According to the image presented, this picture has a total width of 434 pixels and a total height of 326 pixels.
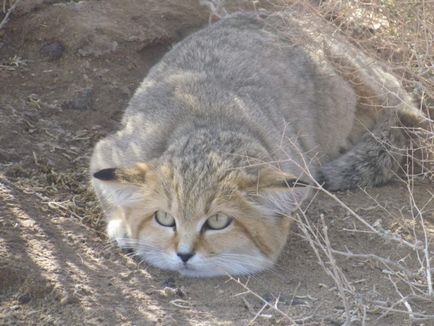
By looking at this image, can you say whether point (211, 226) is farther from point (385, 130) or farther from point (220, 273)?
point (385, 130)

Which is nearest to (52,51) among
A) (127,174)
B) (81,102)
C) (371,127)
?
(81,102)

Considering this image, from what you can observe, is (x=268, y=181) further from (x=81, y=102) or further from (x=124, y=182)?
(x=81, y=102)

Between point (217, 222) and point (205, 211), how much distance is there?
11cm

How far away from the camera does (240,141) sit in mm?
4719

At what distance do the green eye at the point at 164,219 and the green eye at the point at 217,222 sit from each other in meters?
0.21

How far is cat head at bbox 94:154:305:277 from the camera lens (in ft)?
14.3

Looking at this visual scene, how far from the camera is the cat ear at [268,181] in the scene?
14.1 feet

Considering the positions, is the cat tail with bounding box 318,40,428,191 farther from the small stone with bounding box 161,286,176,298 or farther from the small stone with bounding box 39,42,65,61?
the small stone with bounding box 39,42,65,61

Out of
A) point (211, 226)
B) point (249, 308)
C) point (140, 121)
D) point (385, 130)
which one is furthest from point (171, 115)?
point (385, 130)

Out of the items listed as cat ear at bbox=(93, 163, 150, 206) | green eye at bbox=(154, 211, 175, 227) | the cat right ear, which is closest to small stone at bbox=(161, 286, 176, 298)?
green eye at bbox=(154, 211, 175, 227)

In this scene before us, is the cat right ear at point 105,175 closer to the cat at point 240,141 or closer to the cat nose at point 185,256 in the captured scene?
the cat at point 240,141

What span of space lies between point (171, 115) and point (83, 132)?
1.36 meters

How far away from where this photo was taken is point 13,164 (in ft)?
18.1

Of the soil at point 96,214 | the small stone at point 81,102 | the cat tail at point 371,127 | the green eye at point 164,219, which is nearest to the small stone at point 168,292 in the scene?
the soil at point 96,214
